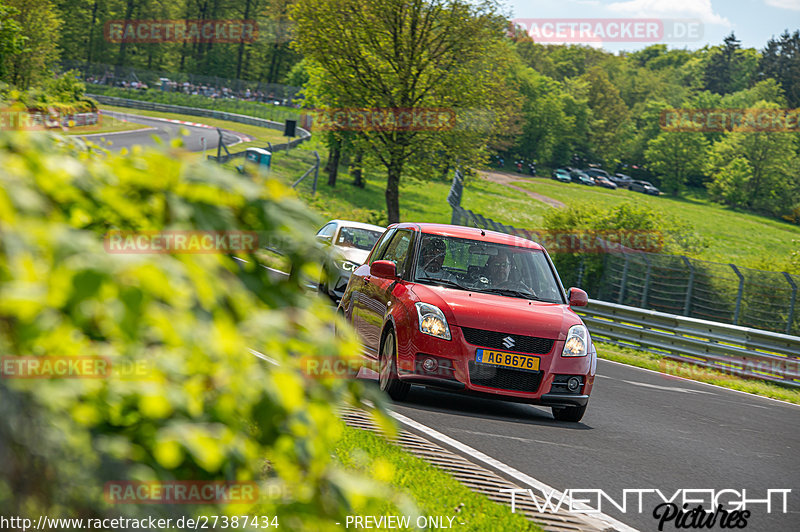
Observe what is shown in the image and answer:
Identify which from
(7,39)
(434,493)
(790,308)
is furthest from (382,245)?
(790,308)

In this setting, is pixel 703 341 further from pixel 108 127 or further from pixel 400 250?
pixel 108 127

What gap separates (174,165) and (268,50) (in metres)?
117

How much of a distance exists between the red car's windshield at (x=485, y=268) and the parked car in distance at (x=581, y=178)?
3955 inches

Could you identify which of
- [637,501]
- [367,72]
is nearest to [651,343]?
[637,501]

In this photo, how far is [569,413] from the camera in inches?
372

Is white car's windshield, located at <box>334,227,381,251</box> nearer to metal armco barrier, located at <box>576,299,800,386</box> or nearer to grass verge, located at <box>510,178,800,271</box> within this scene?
metal armco barrier, located at <box>576,299,800,386</box>

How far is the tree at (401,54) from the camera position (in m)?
34.9

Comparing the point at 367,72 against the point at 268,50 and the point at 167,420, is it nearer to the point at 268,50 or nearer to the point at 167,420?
the point at 167,420

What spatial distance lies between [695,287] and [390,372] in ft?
53.1

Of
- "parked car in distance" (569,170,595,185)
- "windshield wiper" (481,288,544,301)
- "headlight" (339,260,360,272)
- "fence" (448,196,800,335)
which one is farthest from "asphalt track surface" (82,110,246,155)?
"parked car in distance" (569,170,595,185)

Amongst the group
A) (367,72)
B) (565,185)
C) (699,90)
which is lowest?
(565,185)

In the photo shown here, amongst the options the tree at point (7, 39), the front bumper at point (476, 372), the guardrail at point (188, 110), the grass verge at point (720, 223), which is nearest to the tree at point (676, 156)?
the grass verge at point (720, 223)

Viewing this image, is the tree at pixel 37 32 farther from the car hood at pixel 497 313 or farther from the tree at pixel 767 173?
the tree at pixel 767 173

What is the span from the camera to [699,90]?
556ft
